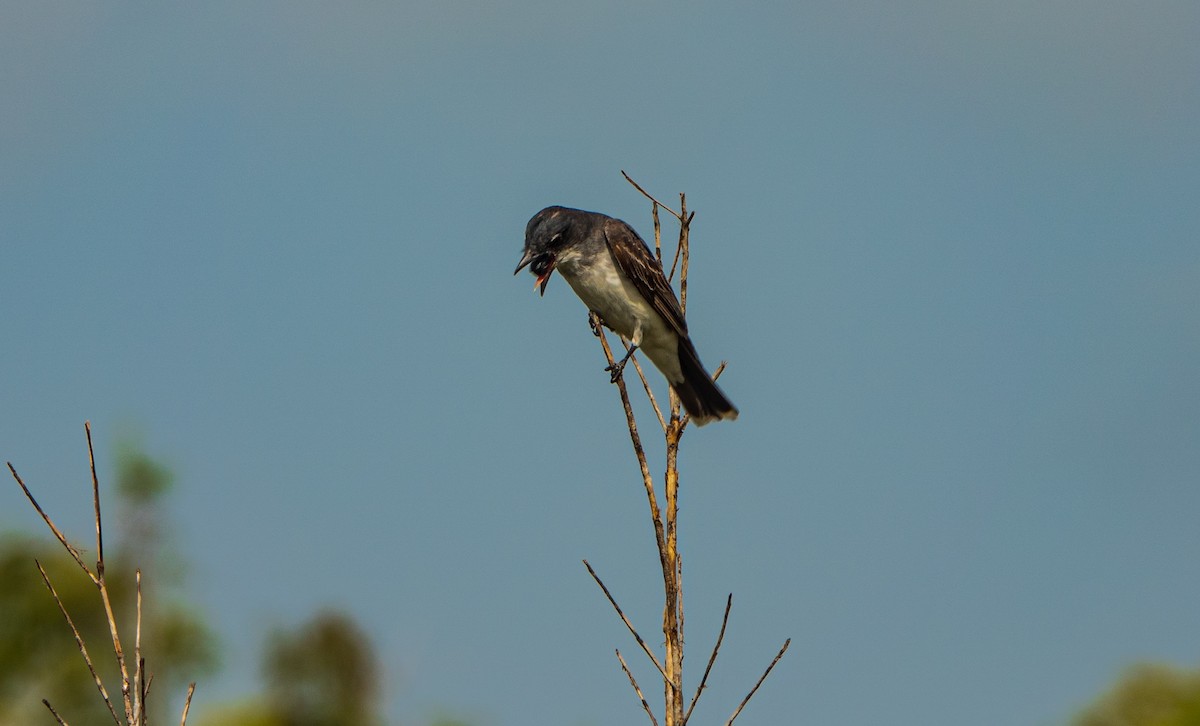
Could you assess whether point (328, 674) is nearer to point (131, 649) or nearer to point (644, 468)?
point (131, 649)

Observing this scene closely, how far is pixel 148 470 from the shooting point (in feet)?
109

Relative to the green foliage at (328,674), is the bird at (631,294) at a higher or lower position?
lower

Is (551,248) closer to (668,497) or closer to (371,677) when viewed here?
(668,497)

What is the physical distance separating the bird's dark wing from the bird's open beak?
559mm

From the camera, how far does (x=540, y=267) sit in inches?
363

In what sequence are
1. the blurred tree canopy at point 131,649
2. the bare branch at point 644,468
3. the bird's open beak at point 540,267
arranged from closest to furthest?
the bare branch at point 644,468 → the bird's open beak at point 540,267 → the blurred tree canopy at point 131,649

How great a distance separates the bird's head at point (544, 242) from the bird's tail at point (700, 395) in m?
1.05

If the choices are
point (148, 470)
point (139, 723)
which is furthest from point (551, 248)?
point (148, 470)

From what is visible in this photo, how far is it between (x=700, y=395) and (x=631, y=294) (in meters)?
0.81

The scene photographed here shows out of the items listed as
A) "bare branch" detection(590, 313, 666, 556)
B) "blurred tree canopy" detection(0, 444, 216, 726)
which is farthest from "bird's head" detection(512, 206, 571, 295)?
"blurred tree canopy" detection(0, 444, 216, 726)

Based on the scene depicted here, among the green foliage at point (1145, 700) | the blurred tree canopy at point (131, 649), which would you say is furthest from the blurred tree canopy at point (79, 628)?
the green foliage at point (1145, 700)

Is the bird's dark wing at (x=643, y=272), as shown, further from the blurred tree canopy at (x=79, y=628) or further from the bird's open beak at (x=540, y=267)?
the blurred tree canopy at (x=79, y=628)

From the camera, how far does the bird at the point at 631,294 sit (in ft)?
31.3

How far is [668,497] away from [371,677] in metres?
37.4
